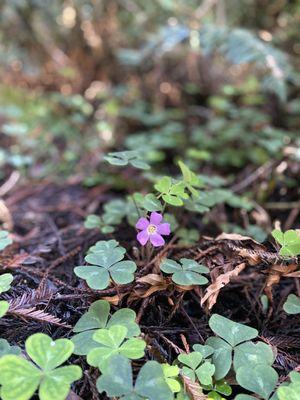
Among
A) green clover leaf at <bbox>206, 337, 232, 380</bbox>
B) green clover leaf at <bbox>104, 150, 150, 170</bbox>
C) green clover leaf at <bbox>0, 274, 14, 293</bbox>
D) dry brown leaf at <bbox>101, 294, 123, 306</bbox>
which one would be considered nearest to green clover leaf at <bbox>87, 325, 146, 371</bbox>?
dry brown leaf at <bbox>101, 294, 123, 306</bbox>

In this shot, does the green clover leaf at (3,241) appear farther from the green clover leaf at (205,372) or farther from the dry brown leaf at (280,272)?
the dry brown leaf at (280,272)

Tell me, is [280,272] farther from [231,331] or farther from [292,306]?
[231,331]

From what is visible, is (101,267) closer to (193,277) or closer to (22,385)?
(193,277)

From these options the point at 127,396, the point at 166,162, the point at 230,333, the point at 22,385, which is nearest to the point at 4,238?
the point at 22,385

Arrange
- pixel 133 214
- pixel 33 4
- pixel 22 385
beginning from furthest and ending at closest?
pixel 33 4, pixel 133 214, pixel 22 385

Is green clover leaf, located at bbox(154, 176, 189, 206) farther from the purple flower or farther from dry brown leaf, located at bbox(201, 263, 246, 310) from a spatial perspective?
dry brown leaf, located at bbox(201, 263, 246, 310)

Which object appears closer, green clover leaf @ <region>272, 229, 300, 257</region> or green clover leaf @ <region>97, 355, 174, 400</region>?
green clover leaf @ <region>97, 355, 174, 400</region>
